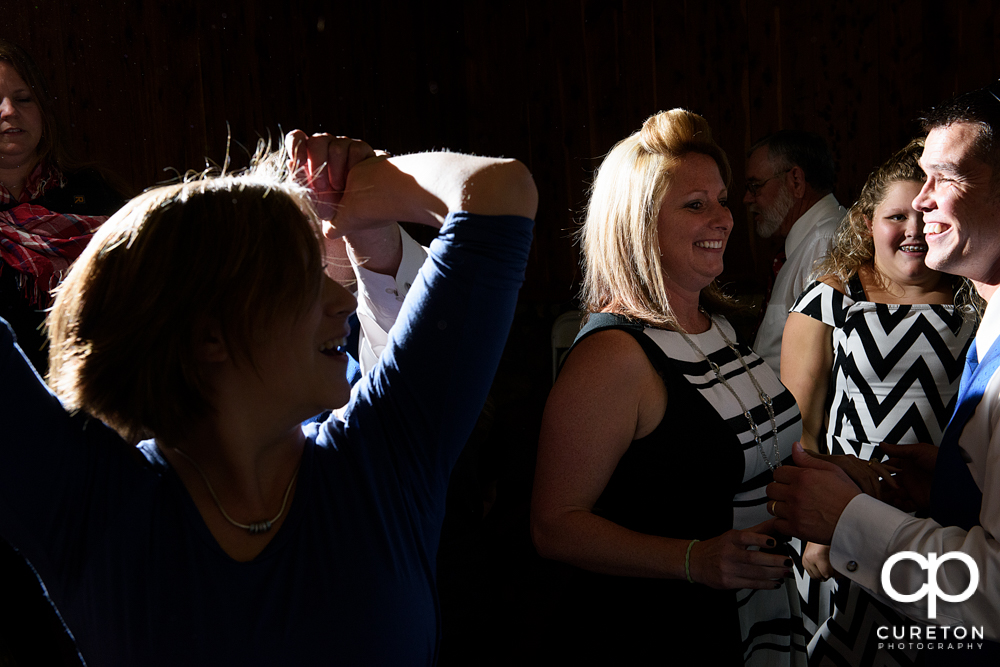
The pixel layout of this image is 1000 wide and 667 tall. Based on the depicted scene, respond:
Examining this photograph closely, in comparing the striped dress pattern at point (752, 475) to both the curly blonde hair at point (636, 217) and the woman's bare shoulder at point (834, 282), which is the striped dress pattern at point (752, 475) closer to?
the curly blonde hair at point (636, 217)

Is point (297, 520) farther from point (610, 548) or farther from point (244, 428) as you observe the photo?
point (610, 548)

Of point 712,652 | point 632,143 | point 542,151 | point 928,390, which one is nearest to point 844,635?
point 712,652

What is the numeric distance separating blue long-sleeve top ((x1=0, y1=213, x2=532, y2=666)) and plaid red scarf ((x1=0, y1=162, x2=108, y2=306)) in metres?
1.02

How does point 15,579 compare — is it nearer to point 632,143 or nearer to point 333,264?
point 333,264

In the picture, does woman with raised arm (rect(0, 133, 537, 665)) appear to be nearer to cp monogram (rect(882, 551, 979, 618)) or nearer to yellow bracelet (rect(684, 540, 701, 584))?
yellow bracelet (rect(684, 540, 701, 584))

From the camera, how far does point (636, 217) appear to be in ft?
5.25

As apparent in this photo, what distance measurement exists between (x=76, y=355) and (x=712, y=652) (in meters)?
1.14

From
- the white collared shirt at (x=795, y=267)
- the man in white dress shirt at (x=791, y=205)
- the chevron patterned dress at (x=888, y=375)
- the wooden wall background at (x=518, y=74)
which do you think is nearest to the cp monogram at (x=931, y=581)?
the chevron patterned dress at (x=888, y=375)

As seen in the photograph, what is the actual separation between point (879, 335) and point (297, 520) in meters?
1.74

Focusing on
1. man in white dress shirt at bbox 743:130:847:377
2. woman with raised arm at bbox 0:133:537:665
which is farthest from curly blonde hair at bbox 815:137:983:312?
woman with raised arm at bbox 0:133:537:665

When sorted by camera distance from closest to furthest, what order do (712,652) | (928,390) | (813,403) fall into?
(712,652) < (928,390) < (813,403)

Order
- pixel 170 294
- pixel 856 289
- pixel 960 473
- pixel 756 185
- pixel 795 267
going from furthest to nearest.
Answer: pixel 756 185
pixel 795 267
pixel 856 289
pixel 960 473
pixel 170 294

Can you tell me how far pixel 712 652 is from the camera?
4.39ft

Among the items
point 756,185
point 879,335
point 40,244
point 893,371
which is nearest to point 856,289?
point 879,335
